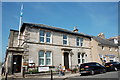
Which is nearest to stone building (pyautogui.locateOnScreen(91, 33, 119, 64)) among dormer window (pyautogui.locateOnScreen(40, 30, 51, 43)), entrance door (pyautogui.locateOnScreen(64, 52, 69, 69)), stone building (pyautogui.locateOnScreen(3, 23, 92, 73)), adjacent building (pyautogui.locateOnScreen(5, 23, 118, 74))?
adjacent building (pyautogui.locateOnScreen(5, 23, 118, 74))

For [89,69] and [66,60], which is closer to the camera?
[89,69]

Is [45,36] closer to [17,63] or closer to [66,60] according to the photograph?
[66,60]

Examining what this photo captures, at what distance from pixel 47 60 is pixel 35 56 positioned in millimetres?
2018

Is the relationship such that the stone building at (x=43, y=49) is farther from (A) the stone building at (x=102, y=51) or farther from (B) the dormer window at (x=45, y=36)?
(A) the stone building at (x=102, y=51)

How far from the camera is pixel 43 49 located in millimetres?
16250

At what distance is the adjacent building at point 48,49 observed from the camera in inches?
583

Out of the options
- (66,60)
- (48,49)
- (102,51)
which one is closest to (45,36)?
(48,49)

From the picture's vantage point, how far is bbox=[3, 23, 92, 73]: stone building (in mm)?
14764

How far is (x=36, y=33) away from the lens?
53.6 ft

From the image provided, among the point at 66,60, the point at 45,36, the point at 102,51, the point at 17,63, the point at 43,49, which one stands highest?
the point at 45,36

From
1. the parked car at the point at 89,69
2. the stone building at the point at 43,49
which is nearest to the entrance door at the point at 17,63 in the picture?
the stone building at the point at 43,49

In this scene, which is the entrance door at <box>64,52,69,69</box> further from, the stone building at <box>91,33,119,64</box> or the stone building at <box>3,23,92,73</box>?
the stone building at <box>91,33,119,64</box>

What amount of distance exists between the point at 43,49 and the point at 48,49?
0.85 m

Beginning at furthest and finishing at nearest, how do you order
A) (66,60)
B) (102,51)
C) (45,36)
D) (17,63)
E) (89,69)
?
(102,51) < (66,60) < (45,36) < (17,63) < (89,69)
